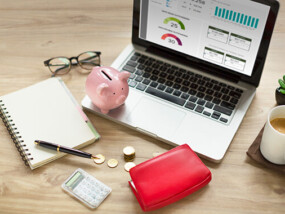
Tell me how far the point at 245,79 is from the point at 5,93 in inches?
26.8

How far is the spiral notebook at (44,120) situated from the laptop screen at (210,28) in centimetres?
31

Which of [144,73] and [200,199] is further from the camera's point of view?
[144,73]

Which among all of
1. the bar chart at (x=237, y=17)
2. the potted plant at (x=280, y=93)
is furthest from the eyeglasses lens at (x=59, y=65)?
the potted plant at (x=280, y=93)

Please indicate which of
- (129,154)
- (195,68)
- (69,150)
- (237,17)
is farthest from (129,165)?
(237,17)

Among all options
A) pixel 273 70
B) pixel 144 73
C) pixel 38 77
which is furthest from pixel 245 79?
pixel 38 77

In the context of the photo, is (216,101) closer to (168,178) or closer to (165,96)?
(165,96)

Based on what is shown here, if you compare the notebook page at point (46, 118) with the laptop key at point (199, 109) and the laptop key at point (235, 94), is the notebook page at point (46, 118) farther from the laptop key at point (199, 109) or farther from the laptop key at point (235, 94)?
the laptop key at point (235, 94)

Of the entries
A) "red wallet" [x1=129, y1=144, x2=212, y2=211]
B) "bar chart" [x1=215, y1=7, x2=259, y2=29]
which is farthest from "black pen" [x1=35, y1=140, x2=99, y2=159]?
"bar chart" [x1=215, y1=7, x2=259, y2=29]

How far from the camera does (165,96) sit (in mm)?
1140

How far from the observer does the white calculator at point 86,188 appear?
0.96 meters

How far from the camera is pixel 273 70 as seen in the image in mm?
1220

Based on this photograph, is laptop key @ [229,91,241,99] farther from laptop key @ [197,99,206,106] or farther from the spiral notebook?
the spiral notebook

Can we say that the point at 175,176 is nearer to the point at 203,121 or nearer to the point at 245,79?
the point at 203,121

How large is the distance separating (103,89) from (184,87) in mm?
257
